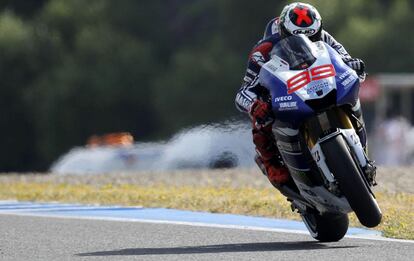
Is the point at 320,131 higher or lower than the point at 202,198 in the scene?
higher

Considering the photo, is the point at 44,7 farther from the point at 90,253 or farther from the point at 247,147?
the point at 90,253

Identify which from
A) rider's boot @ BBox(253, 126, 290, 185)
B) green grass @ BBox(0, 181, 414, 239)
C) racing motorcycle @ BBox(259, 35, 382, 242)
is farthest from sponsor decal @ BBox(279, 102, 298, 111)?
green grass @ BBox(0, 181, 414, 239)

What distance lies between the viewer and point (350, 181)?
8531 mm

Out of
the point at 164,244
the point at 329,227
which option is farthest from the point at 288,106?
the point at 164,244

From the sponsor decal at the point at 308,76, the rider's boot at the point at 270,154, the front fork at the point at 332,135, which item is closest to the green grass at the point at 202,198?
the rider's boot at the point at 270,154

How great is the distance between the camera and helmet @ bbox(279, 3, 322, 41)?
950 cm

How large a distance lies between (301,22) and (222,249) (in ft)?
5.74

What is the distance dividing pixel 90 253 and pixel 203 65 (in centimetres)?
3647

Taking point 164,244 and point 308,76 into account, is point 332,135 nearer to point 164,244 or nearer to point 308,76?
point 308,76

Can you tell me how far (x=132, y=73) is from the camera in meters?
48.3

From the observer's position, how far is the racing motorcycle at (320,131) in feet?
28.2

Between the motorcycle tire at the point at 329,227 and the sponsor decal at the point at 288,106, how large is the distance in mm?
989

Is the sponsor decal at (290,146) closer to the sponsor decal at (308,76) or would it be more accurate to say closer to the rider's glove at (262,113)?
the rider's glove at (262,113)

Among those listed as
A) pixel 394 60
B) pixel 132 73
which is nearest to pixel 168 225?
pixel 394 60
